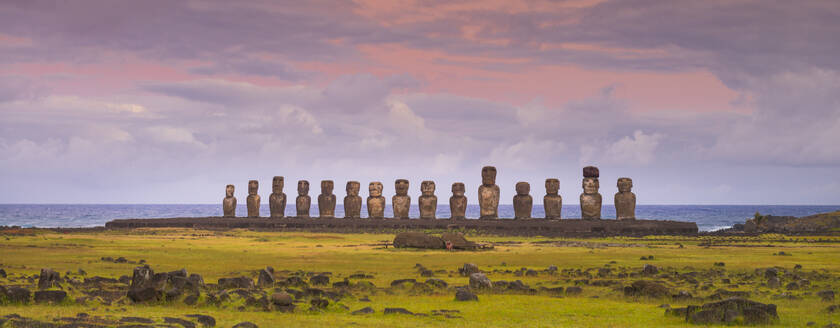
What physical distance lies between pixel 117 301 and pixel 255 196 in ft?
142

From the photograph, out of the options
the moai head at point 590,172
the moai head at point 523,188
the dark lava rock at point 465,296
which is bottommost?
the dark lava rock at point 465,296

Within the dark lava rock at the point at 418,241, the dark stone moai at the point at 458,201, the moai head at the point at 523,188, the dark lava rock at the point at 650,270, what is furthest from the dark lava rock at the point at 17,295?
the moai head at the point at 523,188

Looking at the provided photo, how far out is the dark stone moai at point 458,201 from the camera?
167ft

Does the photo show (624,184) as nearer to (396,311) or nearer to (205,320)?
(396,311)

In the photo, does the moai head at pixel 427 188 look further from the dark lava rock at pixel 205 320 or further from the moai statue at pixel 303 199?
the dark lava rock at pixel 205 320

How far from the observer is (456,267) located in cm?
2436

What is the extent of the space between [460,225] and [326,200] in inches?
452

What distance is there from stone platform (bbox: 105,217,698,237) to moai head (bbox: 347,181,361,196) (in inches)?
122

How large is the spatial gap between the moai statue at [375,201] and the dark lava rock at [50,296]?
1499 inches

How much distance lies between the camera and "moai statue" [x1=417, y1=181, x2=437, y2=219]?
52.2m

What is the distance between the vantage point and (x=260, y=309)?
14820 mm

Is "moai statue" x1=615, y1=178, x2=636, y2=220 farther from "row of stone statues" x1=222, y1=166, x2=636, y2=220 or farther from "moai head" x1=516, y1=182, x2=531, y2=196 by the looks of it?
"moai head" x1=516, y1=182, x2=531, y2=196

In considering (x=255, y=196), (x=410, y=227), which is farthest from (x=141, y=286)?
(x=255, y=196)

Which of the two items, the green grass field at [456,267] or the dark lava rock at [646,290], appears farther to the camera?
the dark lava rock at [646,290]
